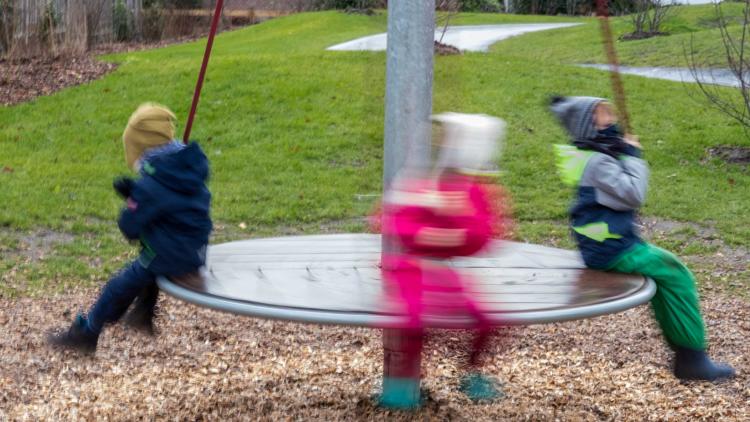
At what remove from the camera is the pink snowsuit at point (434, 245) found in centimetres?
249

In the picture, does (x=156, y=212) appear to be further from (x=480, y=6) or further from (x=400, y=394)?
(x=480, y=6)

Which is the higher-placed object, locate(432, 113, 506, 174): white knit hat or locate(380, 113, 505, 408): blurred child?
locate(432, 113, 506, 174): white knit hat

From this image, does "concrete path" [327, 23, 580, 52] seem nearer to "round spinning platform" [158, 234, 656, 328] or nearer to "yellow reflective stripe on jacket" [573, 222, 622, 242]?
"round spinning platform" [158, 234, 656, 328]

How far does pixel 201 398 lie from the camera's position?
391cm

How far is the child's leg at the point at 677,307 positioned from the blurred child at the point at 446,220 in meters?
0.83

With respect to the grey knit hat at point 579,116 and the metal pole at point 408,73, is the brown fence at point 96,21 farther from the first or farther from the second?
the grey knit hat at point 579,116

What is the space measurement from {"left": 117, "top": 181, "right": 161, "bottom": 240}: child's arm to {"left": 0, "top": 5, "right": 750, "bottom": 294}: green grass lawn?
211 cm

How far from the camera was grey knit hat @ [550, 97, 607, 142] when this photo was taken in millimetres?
3252

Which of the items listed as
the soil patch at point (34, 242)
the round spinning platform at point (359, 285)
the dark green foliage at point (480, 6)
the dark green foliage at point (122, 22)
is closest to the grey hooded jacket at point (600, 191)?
the round spinning platform at point (359, 285)

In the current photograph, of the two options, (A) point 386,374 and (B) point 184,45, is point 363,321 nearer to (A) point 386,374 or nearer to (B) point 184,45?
(A) point 386,374

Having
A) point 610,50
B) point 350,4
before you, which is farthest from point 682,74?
point 350,4

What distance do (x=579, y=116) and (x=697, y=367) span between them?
3.05 ft

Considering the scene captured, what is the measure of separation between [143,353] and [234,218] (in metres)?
2.63

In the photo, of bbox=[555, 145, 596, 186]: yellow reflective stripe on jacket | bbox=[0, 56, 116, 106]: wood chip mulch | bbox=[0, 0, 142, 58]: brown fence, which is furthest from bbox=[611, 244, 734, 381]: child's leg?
bbox=[0, 0, 142, 58]: brown fence
